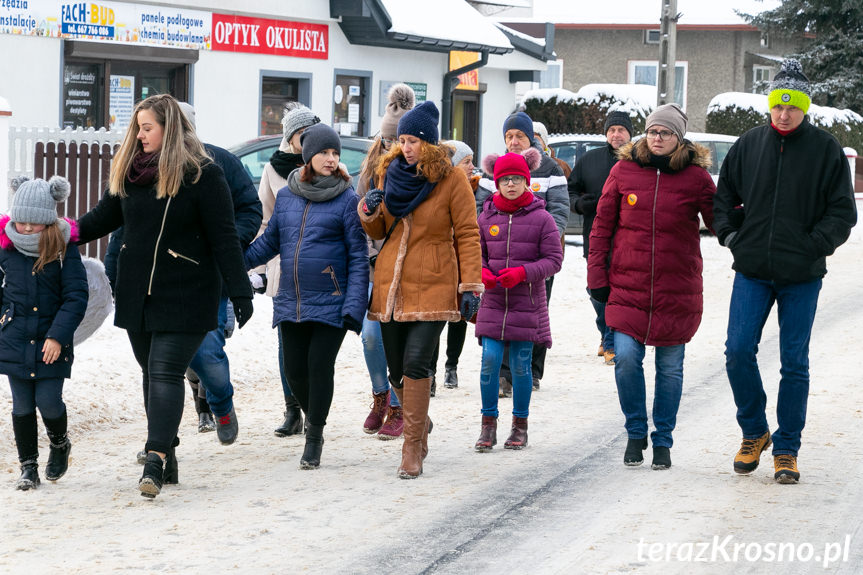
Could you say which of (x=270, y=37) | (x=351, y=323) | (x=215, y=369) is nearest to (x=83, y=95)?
(x=270, y=37)

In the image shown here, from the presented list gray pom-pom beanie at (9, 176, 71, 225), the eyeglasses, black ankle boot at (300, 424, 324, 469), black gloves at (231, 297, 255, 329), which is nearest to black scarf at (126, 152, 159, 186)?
gray pom-pom beanie at (9, 176, 71, 225)

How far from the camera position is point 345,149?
15719mm

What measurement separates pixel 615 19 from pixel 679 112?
41.4m

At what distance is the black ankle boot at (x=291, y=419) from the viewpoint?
805cm

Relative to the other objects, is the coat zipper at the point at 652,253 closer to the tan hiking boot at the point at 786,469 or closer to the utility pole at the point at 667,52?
the tan hiking boot at the point at 786,469

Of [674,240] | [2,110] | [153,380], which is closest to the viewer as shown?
[153,380]

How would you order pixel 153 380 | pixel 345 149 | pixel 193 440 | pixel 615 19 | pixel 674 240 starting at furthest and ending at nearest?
pixel 615 19 < pixel 345 149 < pixel 193 440 < pixel 674 240 < pixel 153 380

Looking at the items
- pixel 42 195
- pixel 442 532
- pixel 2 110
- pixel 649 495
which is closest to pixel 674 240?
pixel 649 495

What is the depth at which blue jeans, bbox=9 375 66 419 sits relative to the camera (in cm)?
655

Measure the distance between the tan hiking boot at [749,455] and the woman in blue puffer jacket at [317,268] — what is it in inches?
81.8

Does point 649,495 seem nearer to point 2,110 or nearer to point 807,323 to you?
point 807,323

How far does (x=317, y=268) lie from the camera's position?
7031 mm

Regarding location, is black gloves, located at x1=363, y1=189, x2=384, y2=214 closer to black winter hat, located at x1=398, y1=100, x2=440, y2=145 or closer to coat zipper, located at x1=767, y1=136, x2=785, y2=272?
black winter hat, located at x1=398, y1=100, x2=440, y2=145

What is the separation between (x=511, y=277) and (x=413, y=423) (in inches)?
48.4
